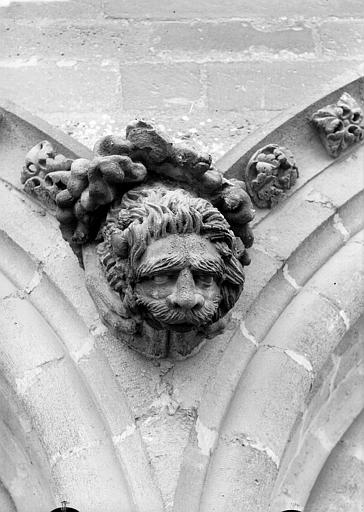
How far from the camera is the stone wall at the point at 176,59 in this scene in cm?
258

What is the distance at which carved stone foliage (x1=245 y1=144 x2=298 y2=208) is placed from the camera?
2.38m

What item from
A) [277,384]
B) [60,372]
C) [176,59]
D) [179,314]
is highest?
[176,59]

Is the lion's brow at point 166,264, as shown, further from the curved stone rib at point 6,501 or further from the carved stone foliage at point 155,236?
the curved stone rib at point 6,501

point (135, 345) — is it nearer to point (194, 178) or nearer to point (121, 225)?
point (121, 225)

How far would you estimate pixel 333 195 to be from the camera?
97.5 inches

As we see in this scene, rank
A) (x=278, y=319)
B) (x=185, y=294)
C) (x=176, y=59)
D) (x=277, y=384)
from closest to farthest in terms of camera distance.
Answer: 1. (x=185, y=294)
2. (x=277, y=384)
3. (x=278, y=319)
4. (x=176, y=59)

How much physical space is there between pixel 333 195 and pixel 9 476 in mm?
1228

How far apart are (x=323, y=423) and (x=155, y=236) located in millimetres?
852

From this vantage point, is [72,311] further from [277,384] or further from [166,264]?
[277,384]

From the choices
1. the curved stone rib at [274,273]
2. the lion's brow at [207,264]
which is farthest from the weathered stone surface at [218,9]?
the lion's brow at [207,264]

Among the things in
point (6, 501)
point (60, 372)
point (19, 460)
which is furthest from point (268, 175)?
point (6, 501)

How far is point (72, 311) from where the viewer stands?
2162 millimetres

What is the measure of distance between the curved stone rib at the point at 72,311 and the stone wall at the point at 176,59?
0.35 meters

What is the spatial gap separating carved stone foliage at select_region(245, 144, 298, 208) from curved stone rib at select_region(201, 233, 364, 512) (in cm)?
25
